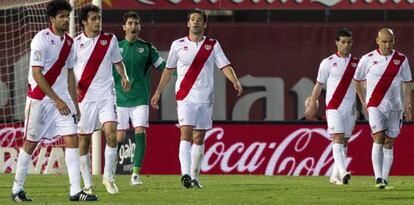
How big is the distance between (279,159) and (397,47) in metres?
3.79

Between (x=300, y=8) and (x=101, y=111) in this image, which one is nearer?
(x=101, y=111)

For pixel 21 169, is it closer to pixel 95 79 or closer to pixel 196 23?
pixel 95 79

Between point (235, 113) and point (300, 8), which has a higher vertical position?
point (300, 8)

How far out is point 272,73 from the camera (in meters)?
25.2

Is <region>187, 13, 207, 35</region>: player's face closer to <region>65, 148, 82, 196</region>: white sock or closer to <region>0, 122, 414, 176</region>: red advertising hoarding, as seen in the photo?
<region>65, 148, 82, 196</region>: white sock

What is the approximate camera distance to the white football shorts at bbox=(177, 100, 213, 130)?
16.3 metres

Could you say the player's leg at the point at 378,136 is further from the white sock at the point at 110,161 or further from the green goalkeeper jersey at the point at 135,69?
the white sock at the point at 110,161

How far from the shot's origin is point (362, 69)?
16594 millimetres

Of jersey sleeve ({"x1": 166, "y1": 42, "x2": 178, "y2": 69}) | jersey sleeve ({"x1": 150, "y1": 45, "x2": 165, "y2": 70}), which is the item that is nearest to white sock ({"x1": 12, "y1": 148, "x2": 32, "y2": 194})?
jersey sleeve ({"x1": 166, "y1": 42, "x2": 178, "y2": 69})

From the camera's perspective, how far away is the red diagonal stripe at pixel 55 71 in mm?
13508

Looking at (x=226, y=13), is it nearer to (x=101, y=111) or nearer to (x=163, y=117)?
(x=163, y=117)

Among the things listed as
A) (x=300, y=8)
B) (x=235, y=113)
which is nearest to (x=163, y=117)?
(x=235, y=113)

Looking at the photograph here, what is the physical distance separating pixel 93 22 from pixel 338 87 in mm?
4092

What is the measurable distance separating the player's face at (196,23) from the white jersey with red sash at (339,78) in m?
2.13
